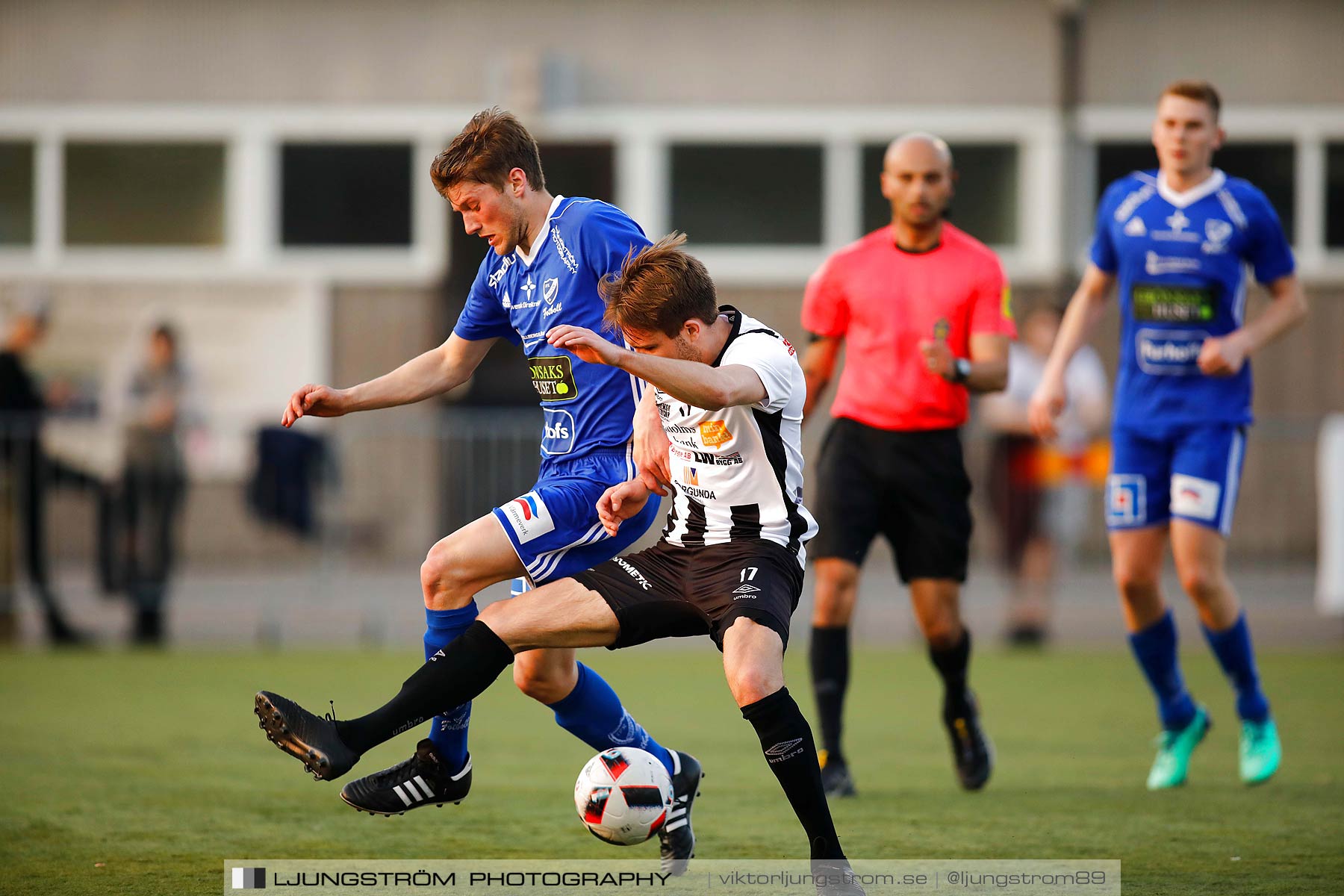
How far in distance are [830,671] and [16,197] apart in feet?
40.1

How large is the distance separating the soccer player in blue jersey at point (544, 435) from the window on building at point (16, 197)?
1207 cm

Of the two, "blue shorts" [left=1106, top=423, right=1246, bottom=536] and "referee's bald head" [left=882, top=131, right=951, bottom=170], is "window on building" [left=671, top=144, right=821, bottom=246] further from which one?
"blue shorts" [left=1106, top=423, right=1246, bottom=536]

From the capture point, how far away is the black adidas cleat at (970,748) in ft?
20.0

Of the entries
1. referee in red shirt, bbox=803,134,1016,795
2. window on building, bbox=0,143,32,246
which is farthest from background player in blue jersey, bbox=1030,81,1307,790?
window on building, bbox=0,143,32,246

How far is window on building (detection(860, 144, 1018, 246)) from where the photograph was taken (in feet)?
52.5

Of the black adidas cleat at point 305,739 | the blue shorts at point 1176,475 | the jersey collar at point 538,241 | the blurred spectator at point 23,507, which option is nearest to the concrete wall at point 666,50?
the blurred spectator at point 23,507

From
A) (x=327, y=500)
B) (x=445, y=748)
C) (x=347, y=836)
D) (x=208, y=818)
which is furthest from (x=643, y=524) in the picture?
(x=327, y=500)

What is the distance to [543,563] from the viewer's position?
4.80m

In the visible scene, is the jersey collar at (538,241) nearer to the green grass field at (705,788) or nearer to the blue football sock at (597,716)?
the blue football sock at (597,716)

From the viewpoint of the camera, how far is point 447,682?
4371 mm

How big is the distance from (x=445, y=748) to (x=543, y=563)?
607 mm

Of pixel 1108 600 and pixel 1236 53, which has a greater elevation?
pixel 1236 53

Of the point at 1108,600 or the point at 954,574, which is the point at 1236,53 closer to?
the point at 1108,600

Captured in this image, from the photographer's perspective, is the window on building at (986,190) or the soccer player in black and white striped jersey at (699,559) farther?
the window on building at (986,190)
